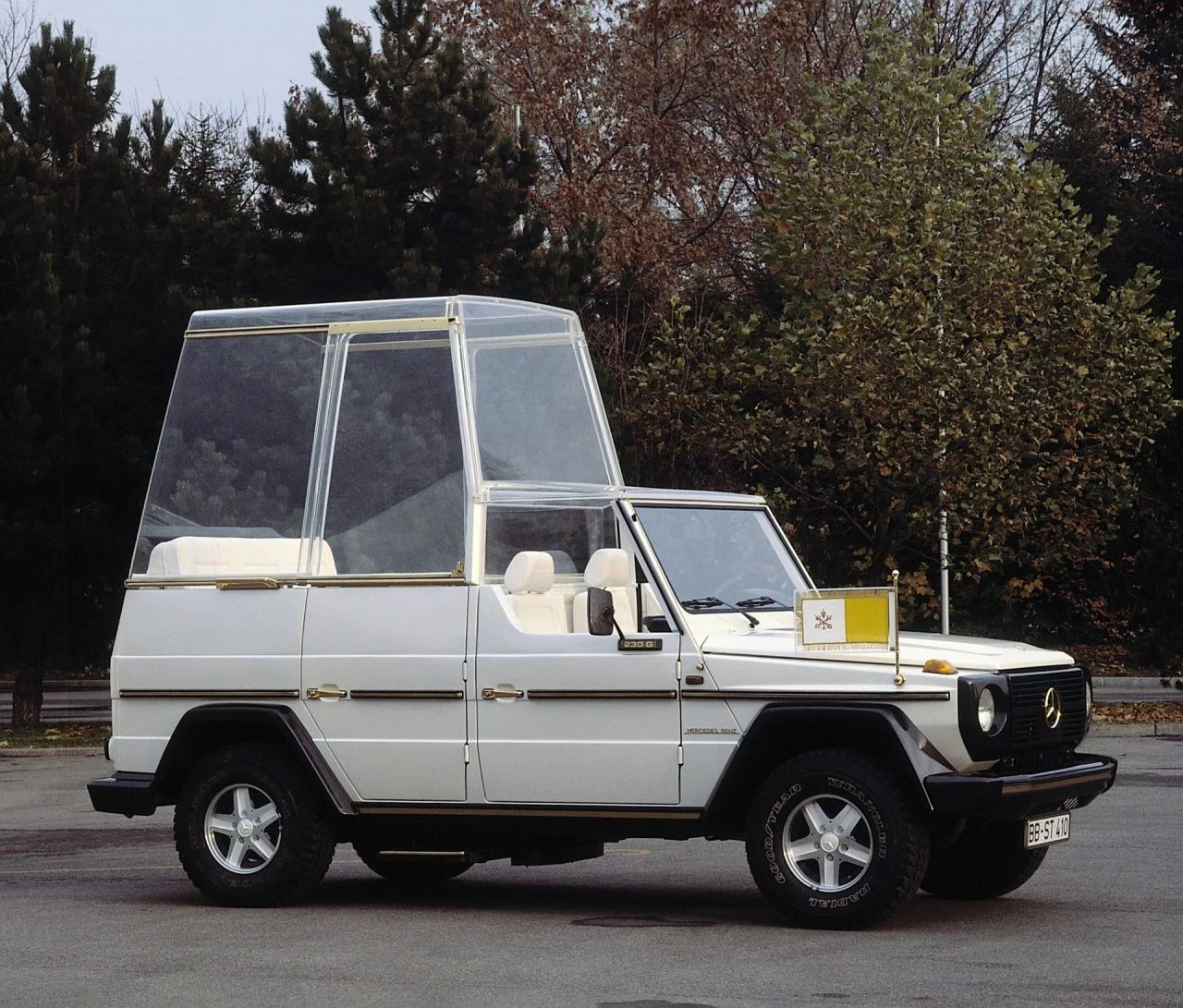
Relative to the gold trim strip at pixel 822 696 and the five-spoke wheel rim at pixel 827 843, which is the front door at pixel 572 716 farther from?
the five-spoke wheel rim at pixel 827 843

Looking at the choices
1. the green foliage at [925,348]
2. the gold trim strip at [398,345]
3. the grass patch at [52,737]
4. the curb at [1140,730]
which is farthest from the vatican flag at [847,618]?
the green foliage at [925,348]

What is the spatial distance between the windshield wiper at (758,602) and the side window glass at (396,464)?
140cm

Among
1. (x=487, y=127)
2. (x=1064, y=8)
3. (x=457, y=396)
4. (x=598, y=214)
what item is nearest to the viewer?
(x=457, y=396)

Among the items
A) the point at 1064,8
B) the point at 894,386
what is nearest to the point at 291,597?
the point at 894,386

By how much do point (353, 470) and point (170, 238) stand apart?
18086 millimetres

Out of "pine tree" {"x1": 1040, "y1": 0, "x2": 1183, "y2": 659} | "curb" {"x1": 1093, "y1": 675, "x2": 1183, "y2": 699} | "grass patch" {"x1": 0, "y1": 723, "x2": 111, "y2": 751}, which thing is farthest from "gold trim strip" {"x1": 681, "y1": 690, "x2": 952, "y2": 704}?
"pine tree" {"x1": 1040, "y1": 0, "x2": 1183, "y2": 659}

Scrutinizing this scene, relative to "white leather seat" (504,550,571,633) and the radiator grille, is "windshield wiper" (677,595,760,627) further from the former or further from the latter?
the radiator grille

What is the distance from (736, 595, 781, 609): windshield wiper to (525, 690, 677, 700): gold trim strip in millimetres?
822

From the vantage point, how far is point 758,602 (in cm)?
1023

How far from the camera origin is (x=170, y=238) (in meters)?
27.8

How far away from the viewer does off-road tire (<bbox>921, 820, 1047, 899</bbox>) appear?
1023 cm

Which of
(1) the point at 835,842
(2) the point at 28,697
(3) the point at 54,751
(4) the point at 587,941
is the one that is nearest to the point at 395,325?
(4) the point at 587,941

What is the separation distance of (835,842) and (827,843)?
0.03m

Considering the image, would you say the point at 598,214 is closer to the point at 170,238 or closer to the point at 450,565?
the point at 170,238
